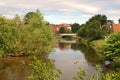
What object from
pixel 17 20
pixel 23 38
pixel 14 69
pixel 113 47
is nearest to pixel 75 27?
pixel 17 20

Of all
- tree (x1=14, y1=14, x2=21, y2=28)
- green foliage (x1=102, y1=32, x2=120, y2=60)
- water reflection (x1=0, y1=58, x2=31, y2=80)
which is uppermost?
tree (x1=14, y1=14, x2=21, y2=28)

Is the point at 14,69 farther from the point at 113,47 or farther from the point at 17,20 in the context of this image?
the point at 17,20

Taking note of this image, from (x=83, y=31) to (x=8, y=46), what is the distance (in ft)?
190

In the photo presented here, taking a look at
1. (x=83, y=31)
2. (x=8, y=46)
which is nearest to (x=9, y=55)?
(x=8, y=46)

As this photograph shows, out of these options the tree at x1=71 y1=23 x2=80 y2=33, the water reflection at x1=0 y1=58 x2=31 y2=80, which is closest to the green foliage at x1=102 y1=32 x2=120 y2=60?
the water reflection at x1=0 y1=58 x2=31 y2=80

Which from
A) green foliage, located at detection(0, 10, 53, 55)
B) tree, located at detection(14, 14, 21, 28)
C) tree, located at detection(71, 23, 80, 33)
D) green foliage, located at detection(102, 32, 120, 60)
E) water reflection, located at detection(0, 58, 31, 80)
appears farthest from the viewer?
tree, located at detection(71, 23, 80, 33)

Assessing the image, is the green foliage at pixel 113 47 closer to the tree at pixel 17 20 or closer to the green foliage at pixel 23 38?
the green foliage at pixel 23 38

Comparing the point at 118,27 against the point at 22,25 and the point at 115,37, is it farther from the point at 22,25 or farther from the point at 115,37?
the point at 115,37

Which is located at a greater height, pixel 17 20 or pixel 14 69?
pixel 17 20

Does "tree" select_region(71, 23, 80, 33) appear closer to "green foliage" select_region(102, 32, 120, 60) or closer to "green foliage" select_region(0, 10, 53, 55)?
"green foliage" select_region(0, 10, 53, 55)

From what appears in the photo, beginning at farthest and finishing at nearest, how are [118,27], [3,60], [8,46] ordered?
[118,27] < [8,46] < [3,60]

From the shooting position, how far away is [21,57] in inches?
1951

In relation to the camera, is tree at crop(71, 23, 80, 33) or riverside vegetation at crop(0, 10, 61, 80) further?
tree at crop(71, 23, 80, 33)

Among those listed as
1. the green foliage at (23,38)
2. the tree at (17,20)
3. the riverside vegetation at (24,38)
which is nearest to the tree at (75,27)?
the tree at (17,20)
